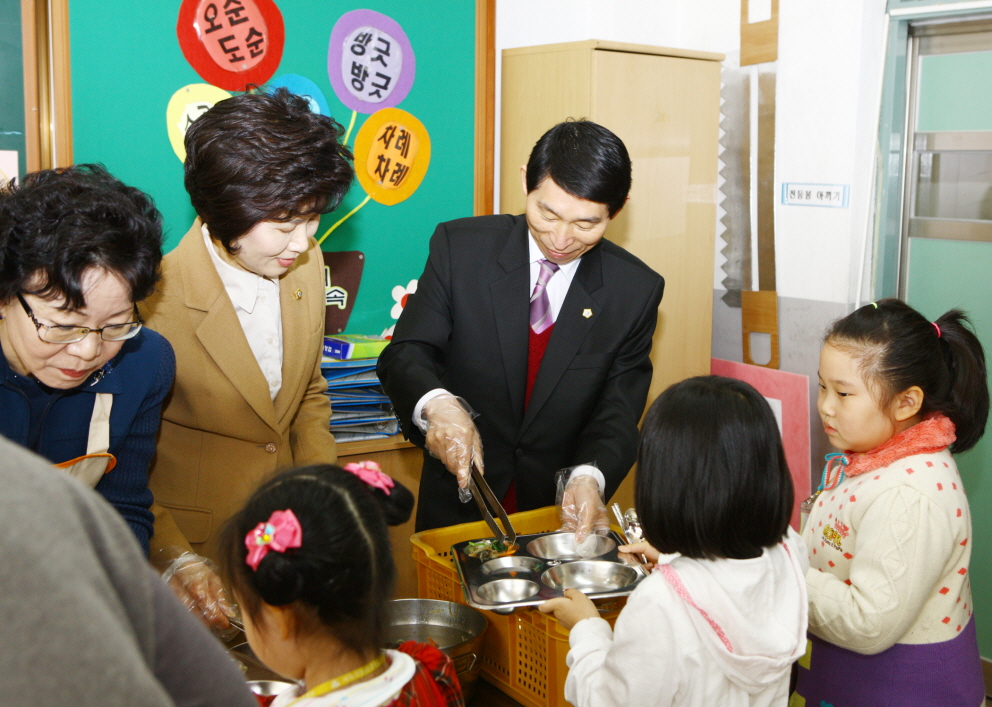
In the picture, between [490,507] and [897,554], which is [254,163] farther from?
[897,554]

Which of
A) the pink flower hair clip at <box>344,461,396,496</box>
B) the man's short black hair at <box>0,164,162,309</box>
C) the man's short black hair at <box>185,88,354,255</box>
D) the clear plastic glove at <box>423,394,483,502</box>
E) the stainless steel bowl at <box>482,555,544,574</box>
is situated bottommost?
the stainless steel bowl at <box>482,555,544,574</box>

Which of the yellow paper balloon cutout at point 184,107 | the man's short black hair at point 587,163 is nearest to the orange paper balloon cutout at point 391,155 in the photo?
the yellow paper balloon cutout at point 184,107

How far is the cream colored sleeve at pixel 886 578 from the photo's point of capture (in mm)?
1305

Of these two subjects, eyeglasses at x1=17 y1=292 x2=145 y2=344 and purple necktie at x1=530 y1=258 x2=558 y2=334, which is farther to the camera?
purple necktie at x1=530 y1=258 x2=558 y2=334

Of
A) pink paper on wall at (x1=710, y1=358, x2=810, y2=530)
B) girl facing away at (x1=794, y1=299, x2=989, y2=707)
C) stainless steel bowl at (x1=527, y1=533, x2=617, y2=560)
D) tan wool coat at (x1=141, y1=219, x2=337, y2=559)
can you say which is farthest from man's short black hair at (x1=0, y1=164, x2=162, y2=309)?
pink paper on wall at (x1=710, y1=358, x2=810, y2=530)

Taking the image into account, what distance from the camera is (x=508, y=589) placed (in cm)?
138

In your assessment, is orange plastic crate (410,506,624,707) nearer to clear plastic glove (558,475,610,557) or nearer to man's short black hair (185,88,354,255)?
clear plastic glove (558,475,610,557)

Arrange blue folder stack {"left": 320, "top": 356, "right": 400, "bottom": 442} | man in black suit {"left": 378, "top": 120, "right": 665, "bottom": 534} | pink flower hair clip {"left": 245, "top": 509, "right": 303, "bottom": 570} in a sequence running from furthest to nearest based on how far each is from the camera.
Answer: blue folder stack {"left": 320, "top": 356, "right": 400, "bottom": 442}
man in black suit {"left": 378, "top": 120, "right": 665, "bottom": 534}
pink flower hair clip {"left": 245, "top": 509, "right": 303, "bottom": 570}

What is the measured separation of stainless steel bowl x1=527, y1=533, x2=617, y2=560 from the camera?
1500mm

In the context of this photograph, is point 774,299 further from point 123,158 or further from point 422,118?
point 123,158

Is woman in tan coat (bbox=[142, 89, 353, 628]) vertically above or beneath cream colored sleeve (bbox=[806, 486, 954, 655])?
above

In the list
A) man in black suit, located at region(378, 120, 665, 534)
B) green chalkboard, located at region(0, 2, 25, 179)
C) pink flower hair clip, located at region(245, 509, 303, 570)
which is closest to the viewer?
pink flower hair clip, located at region(245, 509, 303, 570)

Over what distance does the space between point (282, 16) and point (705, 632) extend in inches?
88.2

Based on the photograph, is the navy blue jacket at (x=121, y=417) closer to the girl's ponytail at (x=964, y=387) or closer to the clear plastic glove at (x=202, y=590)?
the clear plastic glove at (x=202, y=590)
